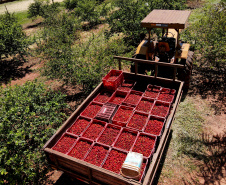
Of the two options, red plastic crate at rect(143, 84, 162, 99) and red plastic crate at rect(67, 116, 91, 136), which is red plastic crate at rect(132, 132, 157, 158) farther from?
red plastic crate at rect(143, 84, 162, 99)

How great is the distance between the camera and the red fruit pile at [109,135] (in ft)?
19.5

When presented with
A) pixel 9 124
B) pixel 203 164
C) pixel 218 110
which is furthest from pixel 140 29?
pixel 9 124

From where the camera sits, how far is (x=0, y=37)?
41.1 feet

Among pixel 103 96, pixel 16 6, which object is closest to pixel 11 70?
pixel 103 96

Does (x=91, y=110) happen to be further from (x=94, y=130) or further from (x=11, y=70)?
(x=11, y=70)

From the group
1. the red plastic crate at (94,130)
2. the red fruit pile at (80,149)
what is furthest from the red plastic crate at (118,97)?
the red fruit pile at (80,149)

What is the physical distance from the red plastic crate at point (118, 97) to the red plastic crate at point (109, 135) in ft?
4.68

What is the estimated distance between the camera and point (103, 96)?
7895 millimetres

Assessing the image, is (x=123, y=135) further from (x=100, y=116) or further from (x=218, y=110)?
(x=218, y=110)

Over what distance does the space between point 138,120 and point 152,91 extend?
1839 mm

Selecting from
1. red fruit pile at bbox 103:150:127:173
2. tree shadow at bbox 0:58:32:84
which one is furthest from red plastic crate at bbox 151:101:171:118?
tree shadow at bbox 0:58:32:84

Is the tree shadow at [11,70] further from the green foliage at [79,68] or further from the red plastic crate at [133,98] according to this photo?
the red plastic crate at [133,98]

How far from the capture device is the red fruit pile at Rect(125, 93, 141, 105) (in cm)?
749

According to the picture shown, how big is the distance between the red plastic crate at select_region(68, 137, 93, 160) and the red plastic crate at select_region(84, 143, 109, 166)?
0.13 m
